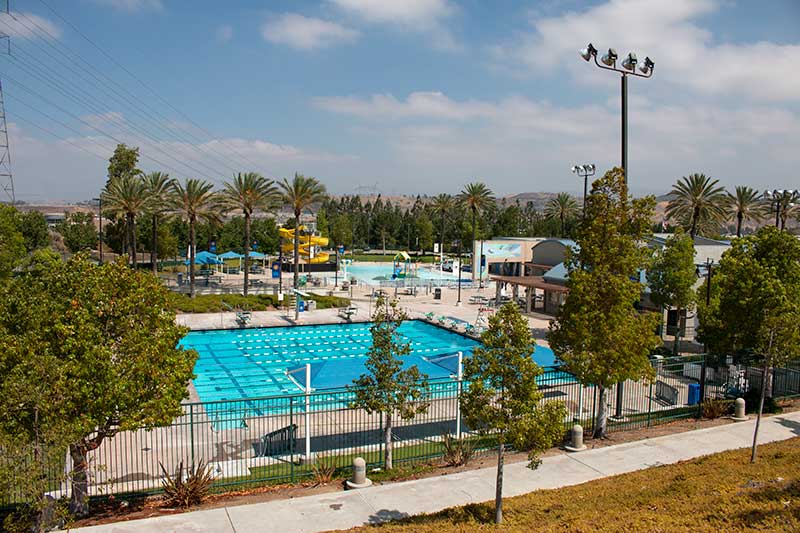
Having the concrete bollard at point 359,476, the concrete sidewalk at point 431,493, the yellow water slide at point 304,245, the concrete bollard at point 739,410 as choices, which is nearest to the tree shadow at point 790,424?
the concrete sidewalk at point 431,493

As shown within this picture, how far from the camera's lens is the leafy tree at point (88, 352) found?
1016cm

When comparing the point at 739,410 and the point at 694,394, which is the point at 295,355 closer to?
the point at 694,394

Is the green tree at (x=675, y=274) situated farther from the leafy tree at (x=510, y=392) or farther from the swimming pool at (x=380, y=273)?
the swimming pool at (x=380, y=273)

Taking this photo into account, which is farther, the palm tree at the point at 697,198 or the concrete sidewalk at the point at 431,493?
the palm tree at the point at 697,198

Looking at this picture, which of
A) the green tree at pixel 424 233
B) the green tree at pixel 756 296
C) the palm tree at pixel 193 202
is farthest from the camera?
the green tree at pixel 424 233

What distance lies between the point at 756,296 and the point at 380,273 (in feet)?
188

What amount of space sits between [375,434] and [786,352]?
11658mm

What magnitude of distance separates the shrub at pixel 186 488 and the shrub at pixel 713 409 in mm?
14959

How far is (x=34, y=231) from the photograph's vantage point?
71812 millimetres

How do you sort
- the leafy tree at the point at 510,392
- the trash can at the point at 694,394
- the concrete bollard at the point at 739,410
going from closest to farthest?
the leafy tree at the point at 510,392
the concrete bollard at the point at 739,410
the trash can at the point at 694,394

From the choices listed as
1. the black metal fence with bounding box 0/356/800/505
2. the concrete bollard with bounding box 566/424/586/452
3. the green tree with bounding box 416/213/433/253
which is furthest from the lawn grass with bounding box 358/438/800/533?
the green tree with bounding box 416/213/433/253

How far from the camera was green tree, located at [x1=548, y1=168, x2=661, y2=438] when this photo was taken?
16.0 m

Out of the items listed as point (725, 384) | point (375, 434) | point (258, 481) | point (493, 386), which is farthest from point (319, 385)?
point (725, 384)

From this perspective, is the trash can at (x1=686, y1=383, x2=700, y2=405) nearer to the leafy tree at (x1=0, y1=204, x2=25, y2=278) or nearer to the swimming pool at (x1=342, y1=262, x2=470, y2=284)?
the leafy tree at (x1=0, y1=204, x2=25, y2=278)
